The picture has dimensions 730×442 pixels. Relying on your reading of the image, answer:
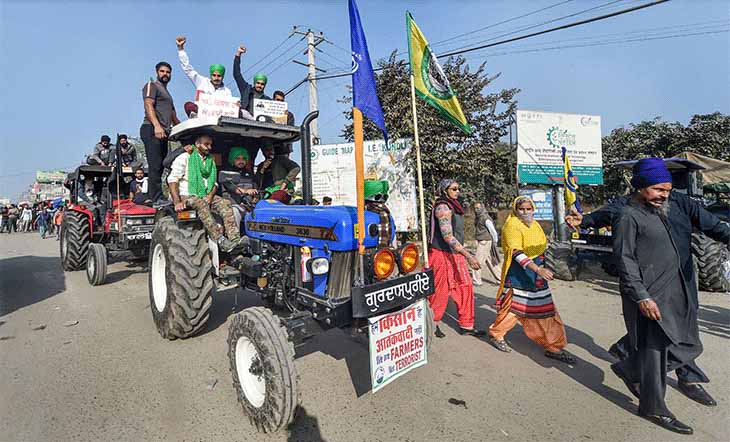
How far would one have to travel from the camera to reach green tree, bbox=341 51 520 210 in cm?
969

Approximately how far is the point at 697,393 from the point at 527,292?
132 centimetres

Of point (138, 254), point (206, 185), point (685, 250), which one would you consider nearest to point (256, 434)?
point (206, 185)

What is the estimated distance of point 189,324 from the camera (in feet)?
11.6

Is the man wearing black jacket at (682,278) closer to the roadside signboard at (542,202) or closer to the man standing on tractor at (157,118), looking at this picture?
the man standing on tractor at (157,118)

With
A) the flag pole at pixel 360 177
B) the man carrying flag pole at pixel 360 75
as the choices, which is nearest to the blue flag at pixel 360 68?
the man carrying flag pole at pixel 360 75

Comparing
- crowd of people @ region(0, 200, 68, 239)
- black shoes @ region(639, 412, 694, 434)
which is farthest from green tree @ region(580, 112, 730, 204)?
crowd of people @ region(0, 200, 68, 239)

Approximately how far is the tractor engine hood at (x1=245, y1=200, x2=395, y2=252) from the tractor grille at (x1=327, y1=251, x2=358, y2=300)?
0.29 ft

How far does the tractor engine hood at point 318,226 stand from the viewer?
2568 mm

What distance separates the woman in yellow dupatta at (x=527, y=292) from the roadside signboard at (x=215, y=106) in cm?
299

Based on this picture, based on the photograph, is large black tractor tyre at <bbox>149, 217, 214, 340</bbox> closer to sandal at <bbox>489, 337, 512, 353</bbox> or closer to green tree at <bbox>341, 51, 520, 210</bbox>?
sandal at <bbox>489, 337, 512, 353</bbox>

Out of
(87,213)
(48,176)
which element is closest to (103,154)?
(87,213)

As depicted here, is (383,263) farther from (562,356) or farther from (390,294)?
(562,356)

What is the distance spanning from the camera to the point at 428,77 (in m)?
4.20

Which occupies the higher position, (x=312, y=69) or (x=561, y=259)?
(x=312, y=69)
